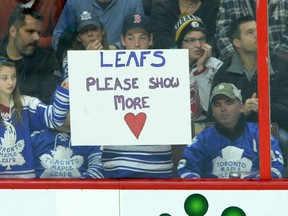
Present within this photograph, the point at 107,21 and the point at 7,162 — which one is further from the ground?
the point at 107,21

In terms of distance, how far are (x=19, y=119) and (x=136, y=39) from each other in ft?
2.35

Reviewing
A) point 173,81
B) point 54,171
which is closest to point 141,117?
point 173,81

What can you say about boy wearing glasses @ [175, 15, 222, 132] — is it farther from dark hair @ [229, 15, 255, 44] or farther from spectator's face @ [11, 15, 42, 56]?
spectator's face @ [11, 15, 42, 56]

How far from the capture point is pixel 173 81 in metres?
4.45

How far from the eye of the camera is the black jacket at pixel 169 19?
4.39 meters

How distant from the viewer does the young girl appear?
4559 mm

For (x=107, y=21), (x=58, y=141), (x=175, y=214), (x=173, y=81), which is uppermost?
(x=107, y=21)

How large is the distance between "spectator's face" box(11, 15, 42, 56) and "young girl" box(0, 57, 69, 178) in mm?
119

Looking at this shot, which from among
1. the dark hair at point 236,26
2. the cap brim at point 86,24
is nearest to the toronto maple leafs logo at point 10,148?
the cap brim at point 86,24

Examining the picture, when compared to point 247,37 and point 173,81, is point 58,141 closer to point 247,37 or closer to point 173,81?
point 173,81

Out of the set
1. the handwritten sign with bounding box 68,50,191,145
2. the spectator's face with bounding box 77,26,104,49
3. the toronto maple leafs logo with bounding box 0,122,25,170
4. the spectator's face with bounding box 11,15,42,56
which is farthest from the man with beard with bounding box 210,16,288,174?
the toronto maple leafs logo with bounding box 0,122,25,170

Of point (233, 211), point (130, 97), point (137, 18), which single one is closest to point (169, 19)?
point (137, 18)

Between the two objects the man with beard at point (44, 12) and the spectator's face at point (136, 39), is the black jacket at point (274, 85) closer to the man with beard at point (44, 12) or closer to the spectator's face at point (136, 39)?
the spectator's face at point (136, 39)

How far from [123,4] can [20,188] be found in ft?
3.46
